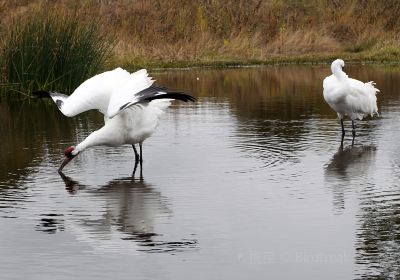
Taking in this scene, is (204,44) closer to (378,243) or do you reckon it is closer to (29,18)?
(29,18)

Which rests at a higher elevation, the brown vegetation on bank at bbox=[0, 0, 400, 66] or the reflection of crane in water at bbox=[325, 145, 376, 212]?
the brown vegetation on bank at bbox=[0, 0, 400, 66]

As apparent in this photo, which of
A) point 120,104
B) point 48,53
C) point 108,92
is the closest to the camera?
point 120,104

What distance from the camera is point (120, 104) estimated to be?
10898 mm

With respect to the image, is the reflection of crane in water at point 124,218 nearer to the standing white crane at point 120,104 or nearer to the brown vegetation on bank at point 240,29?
the standing white crane at point 120,104

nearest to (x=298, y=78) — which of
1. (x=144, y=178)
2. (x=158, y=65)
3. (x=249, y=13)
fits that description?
(x=158, y=65)

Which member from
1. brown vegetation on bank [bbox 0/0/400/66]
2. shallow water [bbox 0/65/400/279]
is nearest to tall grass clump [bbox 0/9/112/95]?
shallow water [bbox 0/65/400/279]

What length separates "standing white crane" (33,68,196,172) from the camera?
11.2 metres

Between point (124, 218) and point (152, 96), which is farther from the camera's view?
point (152, 96)

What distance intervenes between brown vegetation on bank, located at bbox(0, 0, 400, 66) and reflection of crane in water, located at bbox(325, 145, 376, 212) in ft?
66.8

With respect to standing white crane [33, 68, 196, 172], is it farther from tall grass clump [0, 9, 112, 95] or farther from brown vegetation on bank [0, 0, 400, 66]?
brown vegetation on bank [0, 0, 400, 66]

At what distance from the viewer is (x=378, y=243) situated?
8.17m

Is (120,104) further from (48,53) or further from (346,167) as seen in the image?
(48,53)

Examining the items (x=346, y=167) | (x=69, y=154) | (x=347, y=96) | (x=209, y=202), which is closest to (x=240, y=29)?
(x=347, y=96)

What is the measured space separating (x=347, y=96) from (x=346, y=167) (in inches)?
131
